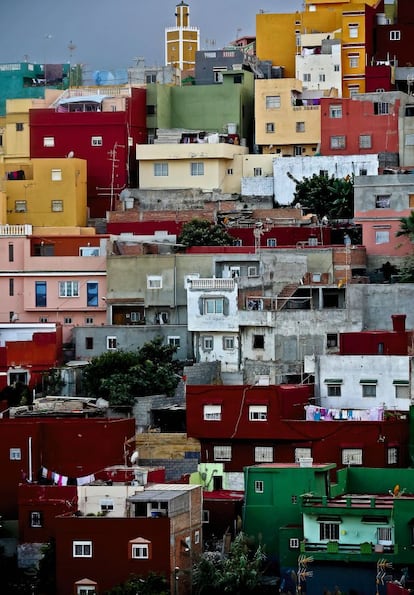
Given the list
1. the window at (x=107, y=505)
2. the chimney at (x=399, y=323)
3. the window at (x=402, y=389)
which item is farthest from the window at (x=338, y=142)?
the window at (x=107, y=505)

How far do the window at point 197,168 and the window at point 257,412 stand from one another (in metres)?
23.6

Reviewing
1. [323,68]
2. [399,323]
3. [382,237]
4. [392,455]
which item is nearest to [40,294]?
[382,237]

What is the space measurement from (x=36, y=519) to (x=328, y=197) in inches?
1028

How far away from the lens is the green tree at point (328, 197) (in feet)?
268

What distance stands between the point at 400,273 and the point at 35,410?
1418cm

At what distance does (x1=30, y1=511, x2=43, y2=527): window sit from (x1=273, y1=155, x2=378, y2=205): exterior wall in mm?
27321

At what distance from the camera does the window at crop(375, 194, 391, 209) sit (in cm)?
7712

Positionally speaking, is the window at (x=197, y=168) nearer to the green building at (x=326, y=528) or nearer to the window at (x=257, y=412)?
the window at (x=257, y=412)

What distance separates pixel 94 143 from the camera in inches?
3396

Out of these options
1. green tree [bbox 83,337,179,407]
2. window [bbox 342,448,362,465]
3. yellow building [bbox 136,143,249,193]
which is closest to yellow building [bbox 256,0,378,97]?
yellow building [bbox 136,143,249,193]

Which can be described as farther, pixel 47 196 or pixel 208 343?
pixel 47 196

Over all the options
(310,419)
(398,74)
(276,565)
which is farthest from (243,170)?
(276,565)

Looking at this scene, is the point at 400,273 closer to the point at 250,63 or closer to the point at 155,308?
the point at 155,308

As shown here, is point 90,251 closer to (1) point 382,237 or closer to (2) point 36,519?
(1) point 382,237
